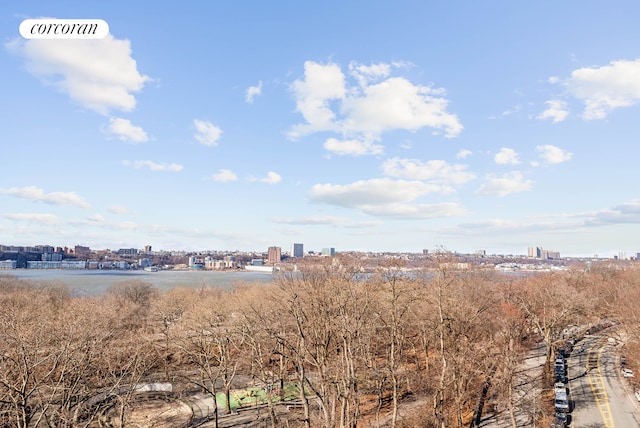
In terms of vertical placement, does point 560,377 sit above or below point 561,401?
below

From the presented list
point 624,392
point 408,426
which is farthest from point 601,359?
point 408,426

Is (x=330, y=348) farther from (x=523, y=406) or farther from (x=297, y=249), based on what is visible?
(x=297, y=249)

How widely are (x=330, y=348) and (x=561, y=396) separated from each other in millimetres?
16419

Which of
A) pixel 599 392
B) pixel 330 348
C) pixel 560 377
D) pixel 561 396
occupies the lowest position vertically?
pixel 599 392

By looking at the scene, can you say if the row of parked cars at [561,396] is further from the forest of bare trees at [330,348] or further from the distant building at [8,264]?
the distant building at [8,264]

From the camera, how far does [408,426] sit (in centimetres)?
2438

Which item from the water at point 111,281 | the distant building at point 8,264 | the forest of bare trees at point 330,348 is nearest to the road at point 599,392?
the forest of bare trees at point 330,348

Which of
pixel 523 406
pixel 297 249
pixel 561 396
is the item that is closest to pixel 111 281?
pixel 297 249

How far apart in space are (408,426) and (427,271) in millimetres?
11723

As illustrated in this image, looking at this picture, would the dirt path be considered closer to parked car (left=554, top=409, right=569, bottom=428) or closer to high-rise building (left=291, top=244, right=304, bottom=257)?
parked car (left=554, top=409, right=569, bottom=428)

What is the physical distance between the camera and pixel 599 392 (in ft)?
97.0

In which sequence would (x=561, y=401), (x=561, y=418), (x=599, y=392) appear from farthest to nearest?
(x=599, y=392), (x=561, y=401), (x=561, y=418)

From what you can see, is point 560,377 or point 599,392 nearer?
point 599,392

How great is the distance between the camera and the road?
24.8 m
